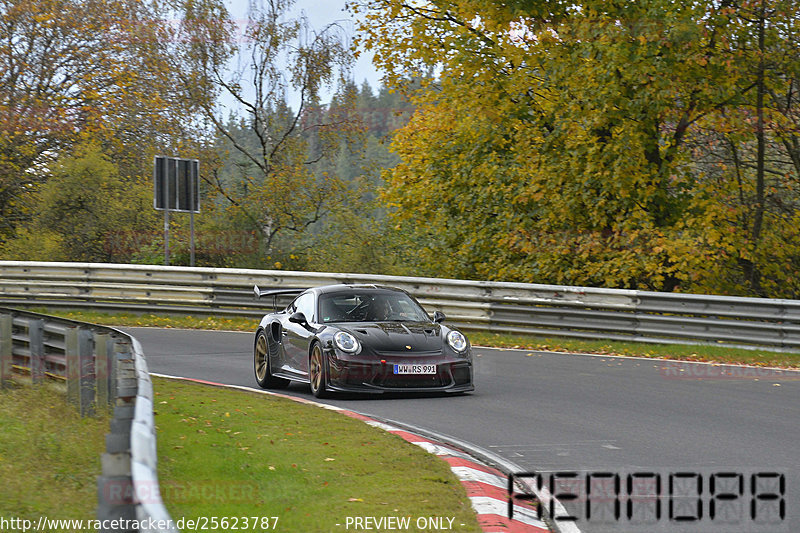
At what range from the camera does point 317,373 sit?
1270 centimetres

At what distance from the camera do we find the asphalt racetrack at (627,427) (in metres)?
6.86

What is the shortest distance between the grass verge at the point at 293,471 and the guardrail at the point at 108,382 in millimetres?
721

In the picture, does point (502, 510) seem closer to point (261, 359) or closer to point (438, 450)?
point (438, 450)

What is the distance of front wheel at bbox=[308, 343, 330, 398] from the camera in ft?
41.0

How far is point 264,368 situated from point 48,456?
5808mm

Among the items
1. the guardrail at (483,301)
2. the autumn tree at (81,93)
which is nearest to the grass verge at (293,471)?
the guardrail at (483,301)

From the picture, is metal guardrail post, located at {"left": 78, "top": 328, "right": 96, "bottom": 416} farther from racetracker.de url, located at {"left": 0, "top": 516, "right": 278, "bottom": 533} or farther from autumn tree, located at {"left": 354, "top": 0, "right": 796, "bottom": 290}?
autumn tree, located at {"left": 354, "top": 0, "right": 796, "bottom": 290}

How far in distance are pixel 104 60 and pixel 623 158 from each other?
19.0 m

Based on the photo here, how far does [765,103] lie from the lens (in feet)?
73.4

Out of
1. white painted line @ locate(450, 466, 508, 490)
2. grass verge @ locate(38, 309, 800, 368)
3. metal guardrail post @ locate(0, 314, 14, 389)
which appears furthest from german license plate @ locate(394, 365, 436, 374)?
grass verge @ locate(38, 309, 800, 368)

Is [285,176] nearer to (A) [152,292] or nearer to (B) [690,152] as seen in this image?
(A) [152,292]

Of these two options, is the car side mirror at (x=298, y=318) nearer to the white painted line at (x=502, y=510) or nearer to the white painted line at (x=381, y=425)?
the white painted line at (x=381, y=425)

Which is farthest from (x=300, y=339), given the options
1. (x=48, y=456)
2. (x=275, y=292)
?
(x=48, y=456)

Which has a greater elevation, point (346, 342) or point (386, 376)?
point (346, 342)
